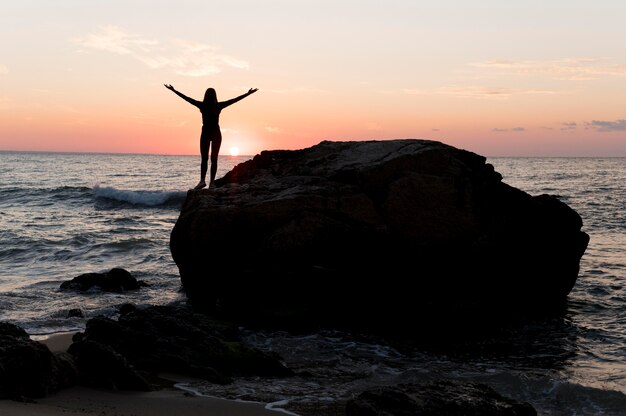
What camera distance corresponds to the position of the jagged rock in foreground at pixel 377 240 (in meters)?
10.0

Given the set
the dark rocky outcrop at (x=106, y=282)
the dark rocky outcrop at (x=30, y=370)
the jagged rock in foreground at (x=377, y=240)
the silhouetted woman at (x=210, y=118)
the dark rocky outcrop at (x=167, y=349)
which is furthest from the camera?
the silhouetted woman at (x=210, y=118)

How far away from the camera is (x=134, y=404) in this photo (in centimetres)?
605

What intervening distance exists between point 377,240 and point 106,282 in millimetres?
5599

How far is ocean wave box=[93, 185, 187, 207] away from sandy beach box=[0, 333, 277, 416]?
29.3 metres

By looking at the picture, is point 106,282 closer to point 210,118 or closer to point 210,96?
point 210,118

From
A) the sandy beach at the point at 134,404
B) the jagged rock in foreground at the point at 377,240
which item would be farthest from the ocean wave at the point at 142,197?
the sandy beach at the point at 134,404

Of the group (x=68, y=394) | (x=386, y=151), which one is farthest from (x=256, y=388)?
(x=386, y=151)

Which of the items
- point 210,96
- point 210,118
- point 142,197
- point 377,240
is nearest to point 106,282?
point 210,118

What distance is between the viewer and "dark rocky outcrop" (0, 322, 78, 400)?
231 inches

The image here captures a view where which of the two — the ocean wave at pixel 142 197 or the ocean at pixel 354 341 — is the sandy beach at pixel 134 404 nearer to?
the ocean at pixel 354 341

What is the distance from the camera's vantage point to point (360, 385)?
7227mm

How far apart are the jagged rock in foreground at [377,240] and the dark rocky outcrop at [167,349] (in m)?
2.15

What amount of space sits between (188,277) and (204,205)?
136 centimetres

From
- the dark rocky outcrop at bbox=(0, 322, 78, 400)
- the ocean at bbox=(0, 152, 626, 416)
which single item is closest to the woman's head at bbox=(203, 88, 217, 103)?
the ocean at bbox=(0, 152, 626, 416)
